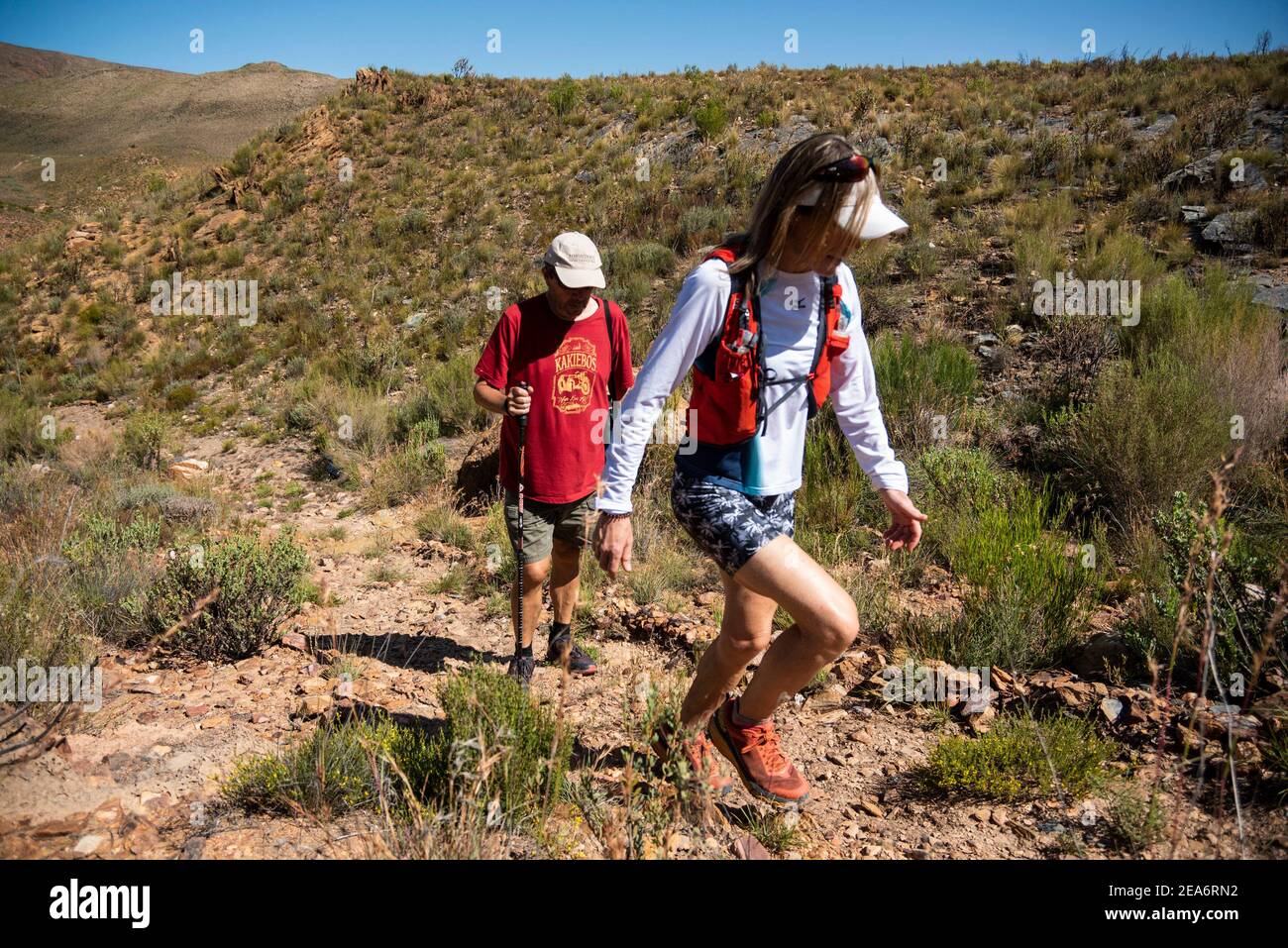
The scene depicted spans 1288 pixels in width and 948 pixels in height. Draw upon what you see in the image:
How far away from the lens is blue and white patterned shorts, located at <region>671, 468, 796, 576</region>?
208cm

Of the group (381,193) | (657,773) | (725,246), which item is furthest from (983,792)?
(381,193)

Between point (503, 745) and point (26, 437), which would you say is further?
point (26, 437)

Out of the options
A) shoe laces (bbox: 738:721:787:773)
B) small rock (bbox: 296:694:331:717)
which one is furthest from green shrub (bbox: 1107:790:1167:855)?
small rock (bbox: 296:694:331:717)

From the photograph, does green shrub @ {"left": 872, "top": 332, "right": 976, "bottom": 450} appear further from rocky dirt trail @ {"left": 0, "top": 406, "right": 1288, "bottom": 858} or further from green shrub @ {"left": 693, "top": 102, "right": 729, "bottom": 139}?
green shrub @ {"left": 693, "top": 102, "right": 729, "bottom": 139}

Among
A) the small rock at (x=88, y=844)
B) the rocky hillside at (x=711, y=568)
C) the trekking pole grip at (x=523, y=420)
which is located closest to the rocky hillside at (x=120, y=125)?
the rocky hillside at (x=711, y=568)

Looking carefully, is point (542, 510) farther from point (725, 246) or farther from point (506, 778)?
point (725, 246)

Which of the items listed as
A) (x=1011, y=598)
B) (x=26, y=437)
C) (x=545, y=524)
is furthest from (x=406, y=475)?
(x=26, y=437)

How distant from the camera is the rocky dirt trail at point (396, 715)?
2.31 m

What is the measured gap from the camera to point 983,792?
2.69m

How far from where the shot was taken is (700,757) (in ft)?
7.75

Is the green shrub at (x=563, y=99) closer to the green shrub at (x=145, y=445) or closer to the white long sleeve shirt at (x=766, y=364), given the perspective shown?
the green shrub at (x=145, y=445)

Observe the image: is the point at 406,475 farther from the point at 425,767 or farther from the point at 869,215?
the point at 869,215

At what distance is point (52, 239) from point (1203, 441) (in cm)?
2561

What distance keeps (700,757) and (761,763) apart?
0.25 m
